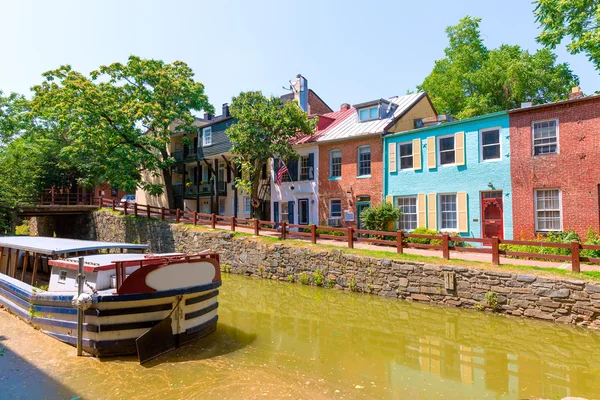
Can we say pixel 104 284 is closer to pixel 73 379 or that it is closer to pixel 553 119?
pixel 73 379

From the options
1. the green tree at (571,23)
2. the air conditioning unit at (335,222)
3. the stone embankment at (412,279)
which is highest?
the green tree at (571,23)

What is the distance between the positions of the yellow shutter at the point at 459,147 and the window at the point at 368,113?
216 inches

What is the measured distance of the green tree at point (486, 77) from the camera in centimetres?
2811

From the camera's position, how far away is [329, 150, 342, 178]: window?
2220 cm

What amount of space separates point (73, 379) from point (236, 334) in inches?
140

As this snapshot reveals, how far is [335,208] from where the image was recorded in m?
22.3

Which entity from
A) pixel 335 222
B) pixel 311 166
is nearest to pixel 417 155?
pixel 335 222

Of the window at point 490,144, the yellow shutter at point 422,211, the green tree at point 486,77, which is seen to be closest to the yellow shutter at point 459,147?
the window at point 490,144

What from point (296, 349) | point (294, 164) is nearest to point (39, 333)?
point (296, 349)

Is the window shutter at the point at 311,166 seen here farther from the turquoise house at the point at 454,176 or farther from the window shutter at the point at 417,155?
the window shutter at the point at 417,155

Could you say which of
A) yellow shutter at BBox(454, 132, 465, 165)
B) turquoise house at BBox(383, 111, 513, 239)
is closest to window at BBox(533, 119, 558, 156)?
turquoise house at BBox(383, 111, 513, 239)

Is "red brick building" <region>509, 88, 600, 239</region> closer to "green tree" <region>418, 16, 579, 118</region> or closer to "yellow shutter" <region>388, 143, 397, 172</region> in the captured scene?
"yellow shutter" <region>388, 143, 397, 172</region>

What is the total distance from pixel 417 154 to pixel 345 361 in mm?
13603

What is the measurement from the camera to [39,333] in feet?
29.0
